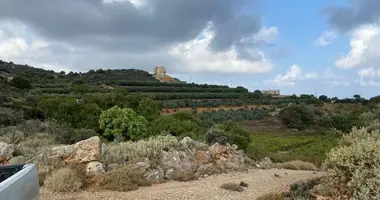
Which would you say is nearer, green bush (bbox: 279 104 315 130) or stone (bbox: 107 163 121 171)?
stone (bbox: 107 163 121 171)

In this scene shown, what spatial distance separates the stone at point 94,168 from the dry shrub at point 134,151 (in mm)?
495

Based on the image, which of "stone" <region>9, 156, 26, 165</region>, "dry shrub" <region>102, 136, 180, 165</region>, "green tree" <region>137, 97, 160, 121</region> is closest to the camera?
"stone" <region>9, 156, 26, 165</region>

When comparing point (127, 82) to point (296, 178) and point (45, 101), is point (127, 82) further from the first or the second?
point (296, 178)

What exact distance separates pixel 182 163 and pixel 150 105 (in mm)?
14646

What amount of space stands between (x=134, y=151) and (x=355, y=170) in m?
7.57

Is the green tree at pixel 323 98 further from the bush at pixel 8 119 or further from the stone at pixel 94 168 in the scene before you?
the stone at pixel 94 168

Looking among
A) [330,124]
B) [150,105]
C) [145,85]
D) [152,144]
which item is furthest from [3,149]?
[145,85]

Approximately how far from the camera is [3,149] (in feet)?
41.3

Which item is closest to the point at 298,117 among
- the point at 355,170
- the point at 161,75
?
the point at 161,75

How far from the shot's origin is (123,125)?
2083 centimetres

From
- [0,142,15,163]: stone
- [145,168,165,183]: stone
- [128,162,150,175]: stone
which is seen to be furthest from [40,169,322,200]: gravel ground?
[0,142,15,163]: stone

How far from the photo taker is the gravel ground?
33.6ft

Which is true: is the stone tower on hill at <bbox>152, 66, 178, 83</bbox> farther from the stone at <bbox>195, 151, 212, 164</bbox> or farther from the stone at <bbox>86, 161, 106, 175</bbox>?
the stone at <bbox>86, 161, 106, 175</bbox>

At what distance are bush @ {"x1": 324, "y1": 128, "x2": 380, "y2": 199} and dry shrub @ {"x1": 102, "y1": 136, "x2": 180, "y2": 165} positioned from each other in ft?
21.3
